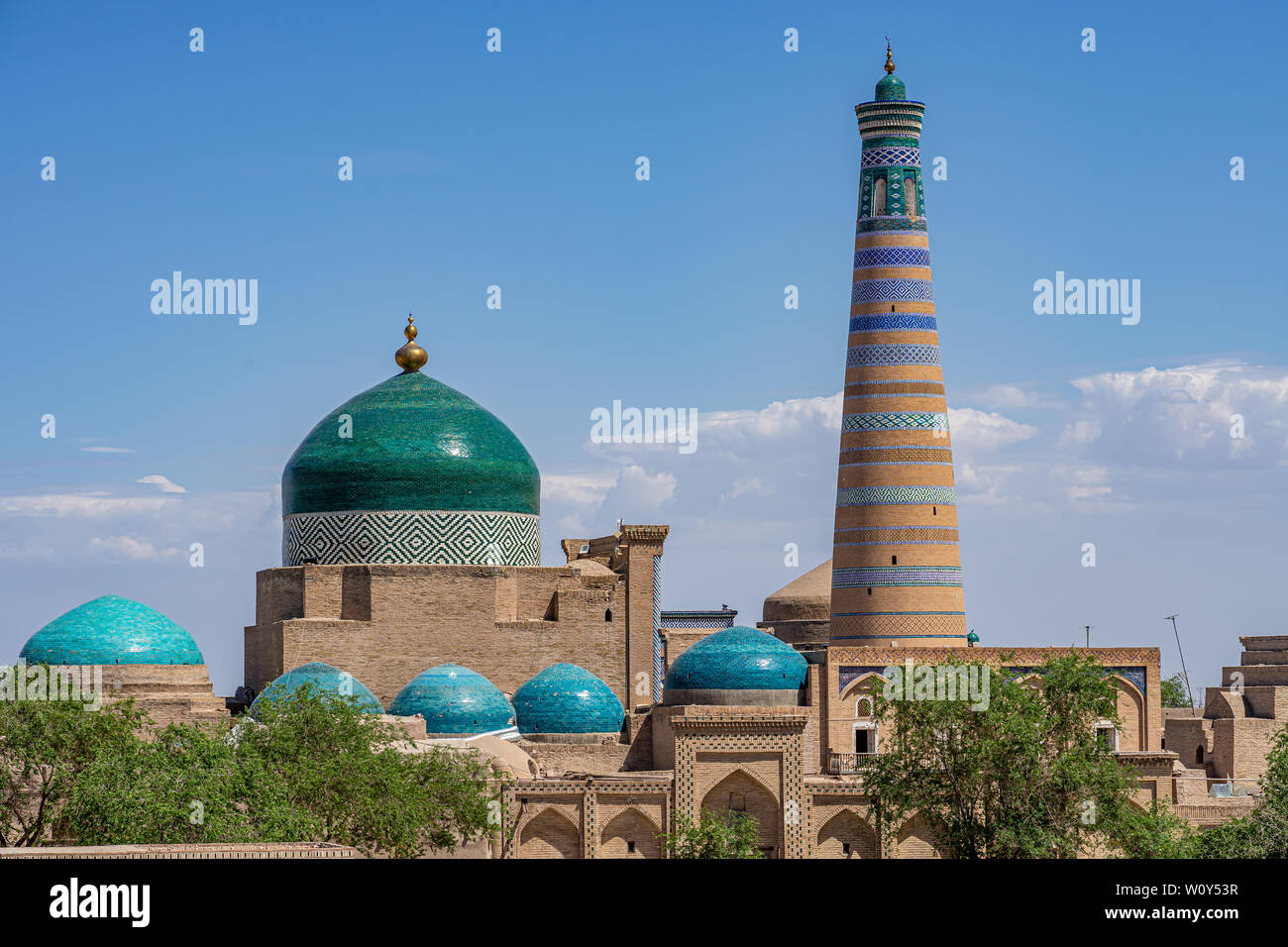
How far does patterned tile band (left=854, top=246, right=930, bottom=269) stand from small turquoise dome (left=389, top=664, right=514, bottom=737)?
9272 millimetres

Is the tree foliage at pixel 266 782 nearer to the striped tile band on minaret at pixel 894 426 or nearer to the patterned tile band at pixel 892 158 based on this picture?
the striped tile band on minaret at pixel 894 426

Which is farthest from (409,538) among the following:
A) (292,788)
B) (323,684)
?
(292,788)

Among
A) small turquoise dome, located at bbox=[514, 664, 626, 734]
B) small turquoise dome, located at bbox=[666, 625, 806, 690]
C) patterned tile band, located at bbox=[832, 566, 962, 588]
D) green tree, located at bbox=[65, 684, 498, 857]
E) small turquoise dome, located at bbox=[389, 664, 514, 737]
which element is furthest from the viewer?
patterned tile band, located at bbox=[832, 566, 962, 588]

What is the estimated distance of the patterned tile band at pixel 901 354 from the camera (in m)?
31.4

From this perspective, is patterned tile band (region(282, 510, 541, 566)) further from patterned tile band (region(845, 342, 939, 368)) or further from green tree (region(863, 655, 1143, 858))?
green tree (region(863, 655, 1143, 858))

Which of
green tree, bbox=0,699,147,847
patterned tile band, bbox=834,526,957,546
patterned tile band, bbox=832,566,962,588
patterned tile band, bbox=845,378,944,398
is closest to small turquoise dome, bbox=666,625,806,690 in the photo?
patterned tile band, bbox=832,566,962,588

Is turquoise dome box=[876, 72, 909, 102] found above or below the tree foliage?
above

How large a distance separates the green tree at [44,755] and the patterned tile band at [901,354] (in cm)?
1434

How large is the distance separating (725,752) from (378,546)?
29.9 ft

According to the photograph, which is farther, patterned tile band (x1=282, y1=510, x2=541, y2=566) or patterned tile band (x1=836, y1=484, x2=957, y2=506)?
patterned tile band (x1=282, y1=510, x2=541, y2=566)

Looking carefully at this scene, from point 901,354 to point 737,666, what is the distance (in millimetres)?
6263

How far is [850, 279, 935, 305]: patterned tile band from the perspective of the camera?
31.4m
